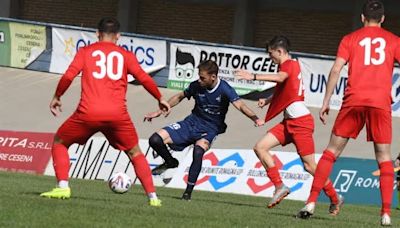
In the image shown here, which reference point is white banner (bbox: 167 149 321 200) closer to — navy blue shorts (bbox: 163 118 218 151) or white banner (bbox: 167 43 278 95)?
navy blue shorts (bbox: 163 118 218 151)

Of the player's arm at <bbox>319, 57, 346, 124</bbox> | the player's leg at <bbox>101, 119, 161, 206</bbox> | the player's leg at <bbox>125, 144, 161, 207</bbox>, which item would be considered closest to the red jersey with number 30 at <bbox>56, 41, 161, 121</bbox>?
the player's leg at <bbox>101, 119, 161, 206</bbox>

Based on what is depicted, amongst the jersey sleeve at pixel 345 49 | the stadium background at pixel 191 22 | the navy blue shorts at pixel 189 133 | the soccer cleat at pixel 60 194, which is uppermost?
the jersey sleeve at pixel 345 49

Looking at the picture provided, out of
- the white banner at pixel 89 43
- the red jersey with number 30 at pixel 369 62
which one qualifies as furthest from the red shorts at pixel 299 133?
the white banner at pixel 89 43

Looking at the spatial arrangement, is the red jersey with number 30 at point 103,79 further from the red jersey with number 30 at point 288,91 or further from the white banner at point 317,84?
the white banner at point 317,84

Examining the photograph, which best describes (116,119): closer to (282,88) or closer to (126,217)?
(126,217)

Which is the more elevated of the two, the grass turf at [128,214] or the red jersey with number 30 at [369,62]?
the red jersey with number 30 at [369,62]

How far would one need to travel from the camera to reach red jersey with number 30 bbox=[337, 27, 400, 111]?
37.5 feet

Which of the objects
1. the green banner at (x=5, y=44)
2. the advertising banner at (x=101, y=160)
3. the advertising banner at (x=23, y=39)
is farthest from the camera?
the green banner at (x=5, y=44)

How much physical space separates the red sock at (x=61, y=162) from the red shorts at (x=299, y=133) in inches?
121

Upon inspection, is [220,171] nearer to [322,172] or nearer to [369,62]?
[322,172]

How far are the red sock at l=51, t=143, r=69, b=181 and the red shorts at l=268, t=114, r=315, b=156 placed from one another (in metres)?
3.06

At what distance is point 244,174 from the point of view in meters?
20.5

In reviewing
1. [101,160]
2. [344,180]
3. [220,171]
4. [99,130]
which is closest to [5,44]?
[101,160]

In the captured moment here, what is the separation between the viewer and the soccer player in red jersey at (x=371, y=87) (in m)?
11.4
